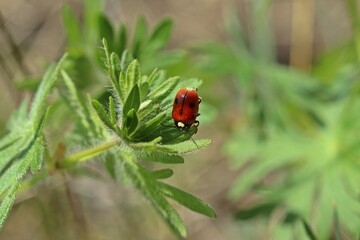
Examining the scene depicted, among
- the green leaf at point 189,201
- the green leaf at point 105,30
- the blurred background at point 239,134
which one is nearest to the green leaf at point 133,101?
the green leaf at point 189,201

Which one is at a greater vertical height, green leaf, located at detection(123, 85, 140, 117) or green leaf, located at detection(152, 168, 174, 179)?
green leaf, located at detection(123, 85, 140, 117)

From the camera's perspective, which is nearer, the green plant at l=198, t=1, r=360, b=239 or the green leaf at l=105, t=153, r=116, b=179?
the green leaf at l=105, t=153, r=116, b=179

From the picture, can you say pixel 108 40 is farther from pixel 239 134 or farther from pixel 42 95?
pixel 239 134

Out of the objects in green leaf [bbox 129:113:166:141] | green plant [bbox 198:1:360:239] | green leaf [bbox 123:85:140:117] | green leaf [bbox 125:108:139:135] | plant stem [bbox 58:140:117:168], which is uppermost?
green leaf [bbox 123:85:140:117]

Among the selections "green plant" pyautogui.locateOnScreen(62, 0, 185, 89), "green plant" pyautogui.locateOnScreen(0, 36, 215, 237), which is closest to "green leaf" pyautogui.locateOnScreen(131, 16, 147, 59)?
"green plant" pyautogui.locateOnScreen(62, 0, 185, 89)

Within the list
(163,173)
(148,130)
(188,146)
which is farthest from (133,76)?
(163,173)

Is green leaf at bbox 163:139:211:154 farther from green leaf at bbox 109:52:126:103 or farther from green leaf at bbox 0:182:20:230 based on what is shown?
green leaf at bbox 0:182:20:230

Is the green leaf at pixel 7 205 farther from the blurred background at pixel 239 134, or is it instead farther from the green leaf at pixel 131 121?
the blurred background at pixel 239 134

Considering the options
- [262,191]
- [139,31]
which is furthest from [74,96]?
[262,191]
